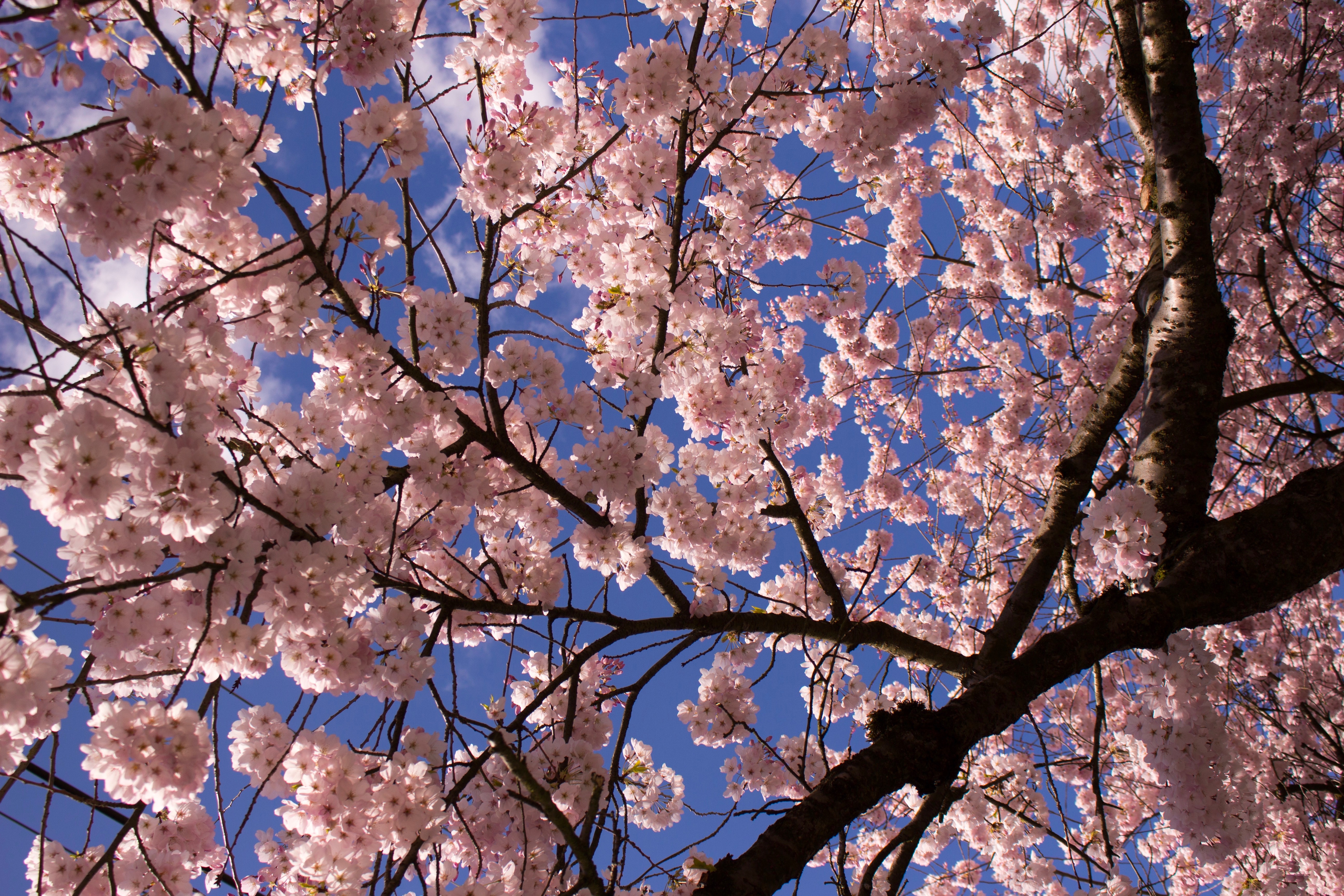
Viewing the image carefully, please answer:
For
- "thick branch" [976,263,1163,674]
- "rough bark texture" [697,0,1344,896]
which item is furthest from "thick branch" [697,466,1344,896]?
"thick branch" [976,263,1163,674]

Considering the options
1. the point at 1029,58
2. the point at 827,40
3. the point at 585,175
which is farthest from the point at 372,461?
the point at 1029,58

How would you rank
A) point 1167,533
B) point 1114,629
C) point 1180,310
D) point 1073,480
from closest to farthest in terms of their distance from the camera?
point 1114,629
point 1167,533
point 1180,310
point 1073,480

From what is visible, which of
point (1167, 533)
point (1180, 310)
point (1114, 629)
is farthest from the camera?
point (1180, 310)

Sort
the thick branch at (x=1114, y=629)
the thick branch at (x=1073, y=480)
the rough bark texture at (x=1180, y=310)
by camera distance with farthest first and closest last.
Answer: the thick branch at (x=1073, y=480)
the rough bark texture at (x=1180, y=310)
the thick branch at (x=1114, y=629)

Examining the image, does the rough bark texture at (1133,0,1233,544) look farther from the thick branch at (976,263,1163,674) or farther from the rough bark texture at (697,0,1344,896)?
the thick branch at (976,263,1163,674)

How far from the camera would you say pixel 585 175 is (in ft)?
13.9

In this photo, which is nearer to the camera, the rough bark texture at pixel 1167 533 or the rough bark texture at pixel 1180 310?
the rough bark texture at pixel 1167 533

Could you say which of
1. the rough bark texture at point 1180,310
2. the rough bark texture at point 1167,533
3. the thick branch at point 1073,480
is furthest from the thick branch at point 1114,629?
the thick branch at point 1073,480

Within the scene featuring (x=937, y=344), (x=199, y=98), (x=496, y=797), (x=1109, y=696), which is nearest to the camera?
(x=199, y=98)

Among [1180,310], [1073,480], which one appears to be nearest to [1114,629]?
[1073,480]

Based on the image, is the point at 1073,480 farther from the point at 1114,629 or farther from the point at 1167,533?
the point at 1114,629

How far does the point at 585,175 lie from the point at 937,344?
18.4 ft

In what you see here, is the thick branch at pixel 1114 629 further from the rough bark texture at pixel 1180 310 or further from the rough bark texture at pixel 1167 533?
the rough bark texture at pixel 1180 310

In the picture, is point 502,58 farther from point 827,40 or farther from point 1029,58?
point 1029,58
